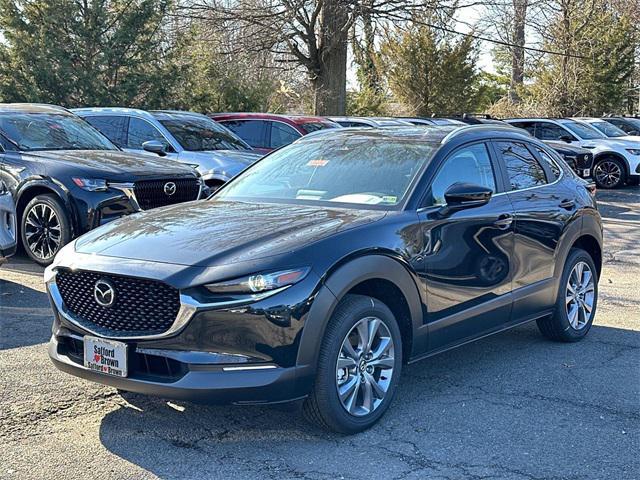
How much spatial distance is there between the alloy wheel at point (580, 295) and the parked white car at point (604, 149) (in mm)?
13532

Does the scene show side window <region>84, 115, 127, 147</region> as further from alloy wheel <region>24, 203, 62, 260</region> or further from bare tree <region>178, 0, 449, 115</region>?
bare tree <region>178, 0, 449, 115</region>

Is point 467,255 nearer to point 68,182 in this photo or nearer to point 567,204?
point 567,204

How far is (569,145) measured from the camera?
18594 millimetres

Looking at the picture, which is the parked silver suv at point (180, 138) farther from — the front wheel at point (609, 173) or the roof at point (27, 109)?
the front wheel at point (609, 173)

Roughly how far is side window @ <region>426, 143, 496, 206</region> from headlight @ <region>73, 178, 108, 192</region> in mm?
4311

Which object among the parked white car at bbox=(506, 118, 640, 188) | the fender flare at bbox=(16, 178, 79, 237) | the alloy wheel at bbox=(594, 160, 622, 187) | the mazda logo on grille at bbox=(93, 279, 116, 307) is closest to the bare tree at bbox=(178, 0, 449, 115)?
the parked white car at bbox=(506, 118, 640, 188)

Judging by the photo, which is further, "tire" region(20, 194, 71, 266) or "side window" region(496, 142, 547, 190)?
"tire" region(20, 194, 71, 266)

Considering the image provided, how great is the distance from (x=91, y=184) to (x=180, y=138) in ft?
11.0

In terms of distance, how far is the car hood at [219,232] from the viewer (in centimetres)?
417

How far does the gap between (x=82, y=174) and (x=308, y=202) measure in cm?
408

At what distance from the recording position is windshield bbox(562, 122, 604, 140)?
1989cm

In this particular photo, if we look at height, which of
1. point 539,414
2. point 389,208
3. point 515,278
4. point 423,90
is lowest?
point 539,414

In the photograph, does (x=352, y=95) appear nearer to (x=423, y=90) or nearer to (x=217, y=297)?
(x=423, y=90)

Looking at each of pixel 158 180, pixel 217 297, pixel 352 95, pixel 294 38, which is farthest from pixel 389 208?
pixel 352 95
